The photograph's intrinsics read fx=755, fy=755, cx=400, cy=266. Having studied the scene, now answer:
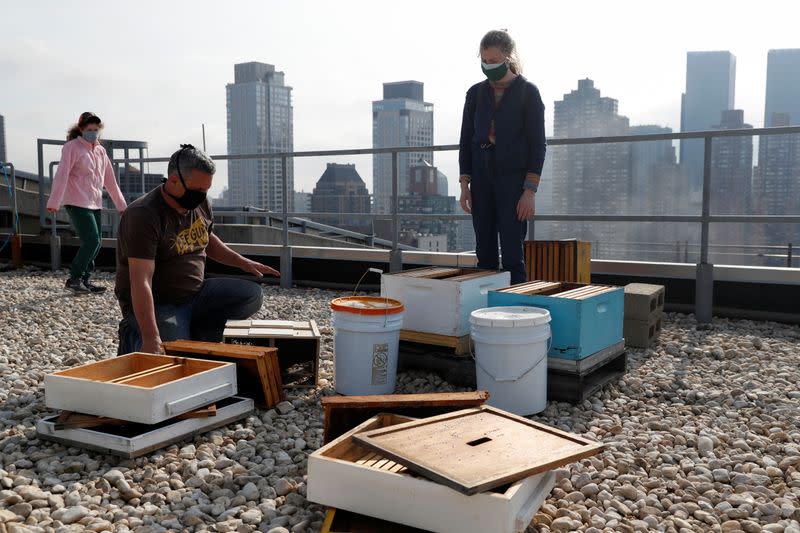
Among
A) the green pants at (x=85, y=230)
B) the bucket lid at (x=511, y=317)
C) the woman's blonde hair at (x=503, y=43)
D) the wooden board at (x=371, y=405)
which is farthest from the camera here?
the green pants at (x=85, y=230)

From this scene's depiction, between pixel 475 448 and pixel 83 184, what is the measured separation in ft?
20.9

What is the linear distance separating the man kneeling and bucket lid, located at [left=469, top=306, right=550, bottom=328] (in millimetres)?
1290

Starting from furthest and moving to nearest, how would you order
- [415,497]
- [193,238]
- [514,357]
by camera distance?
[193,238] < [514,357] < [415,497]

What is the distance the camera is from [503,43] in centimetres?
492

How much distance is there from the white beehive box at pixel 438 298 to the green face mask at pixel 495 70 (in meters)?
1.41

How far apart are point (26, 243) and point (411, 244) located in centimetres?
642

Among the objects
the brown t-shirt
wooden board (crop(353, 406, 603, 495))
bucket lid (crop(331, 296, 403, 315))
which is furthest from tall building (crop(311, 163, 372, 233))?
wooden board (crop(353, 406, 603, 495))

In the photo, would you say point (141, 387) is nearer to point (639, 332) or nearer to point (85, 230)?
point (639, 332)

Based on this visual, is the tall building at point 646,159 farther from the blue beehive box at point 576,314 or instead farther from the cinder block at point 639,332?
the blue beehive box at point 576,314

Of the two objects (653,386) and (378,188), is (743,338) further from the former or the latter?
(378,188)

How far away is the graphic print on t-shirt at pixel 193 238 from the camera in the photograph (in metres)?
4.18

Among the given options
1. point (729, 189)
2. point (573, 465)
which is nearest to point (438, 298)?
point (573, 465)

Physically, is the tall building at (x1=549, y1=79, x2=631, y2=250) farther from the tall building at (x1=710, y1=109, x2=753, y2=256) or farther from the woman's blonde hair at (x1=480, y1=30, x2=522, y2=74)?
the woman's blonde hair at (x1=480, y1=30, x2=522, y2=74)

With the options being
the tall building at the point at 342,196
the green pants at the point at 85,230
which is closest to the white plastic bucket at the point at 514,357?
the tall building at the point at 342,196
